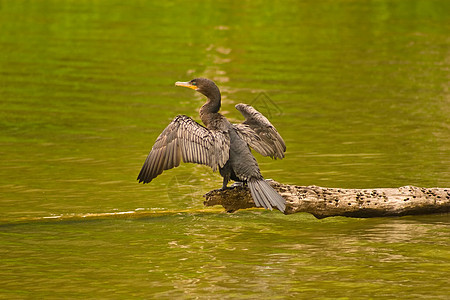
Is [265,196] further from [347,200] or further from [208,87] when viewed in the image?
[208,87]

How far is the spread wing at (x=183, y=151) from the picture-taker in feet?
34.4

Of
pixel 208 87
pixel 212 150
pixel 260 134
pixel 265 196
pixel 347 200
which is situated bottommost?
pixel 347 200

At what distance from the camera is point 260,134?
11.5m

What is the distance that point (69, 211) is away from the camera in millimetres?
12875

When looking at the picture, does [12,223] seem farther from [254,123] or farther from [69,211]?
[254,123]

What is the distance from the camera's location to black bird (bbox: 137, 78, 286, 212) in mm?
10469

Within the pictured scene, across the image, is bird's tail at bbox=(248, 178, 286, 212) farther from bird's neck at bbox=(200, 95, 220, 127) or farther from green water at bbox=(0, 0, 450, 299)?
bird's neck at bbox=(200, 95, 220, 127)

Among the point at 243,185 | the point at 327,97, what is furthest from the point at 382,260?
the point at 327,97

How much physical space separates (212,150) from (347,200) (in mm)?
1665

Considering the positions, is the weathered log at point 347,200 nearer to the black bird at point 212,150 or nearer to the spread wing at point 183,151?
the black bird at point 212,150

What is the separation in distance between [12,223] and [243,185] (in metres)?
3.17

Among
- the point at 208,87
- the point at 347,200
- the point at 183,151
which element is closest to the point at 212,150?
the point at 183,151

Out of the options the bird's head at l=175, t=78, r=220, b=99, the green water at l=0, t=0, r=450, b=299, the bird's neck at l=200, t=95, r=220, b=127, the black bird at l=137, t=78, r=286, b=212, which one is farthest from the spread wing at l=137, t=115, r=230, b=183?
the green water at l=0, t=0, r=450, b=299

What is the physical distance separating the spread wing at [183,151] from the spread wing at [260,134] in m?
0.73
